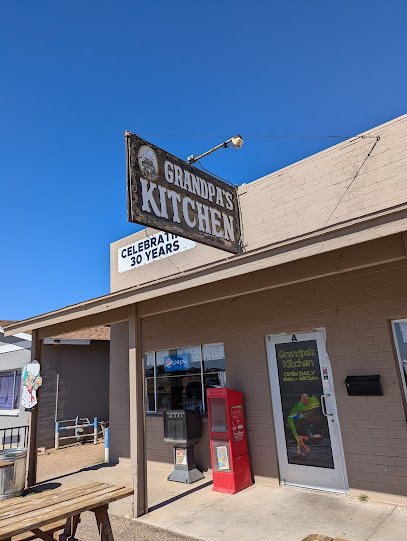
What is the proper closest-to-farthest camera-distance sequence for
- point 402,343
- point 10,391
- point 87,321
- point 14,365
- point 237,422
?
point 402,343 → point 237,422 → point 87,321 → point 14,365 → point 10,391

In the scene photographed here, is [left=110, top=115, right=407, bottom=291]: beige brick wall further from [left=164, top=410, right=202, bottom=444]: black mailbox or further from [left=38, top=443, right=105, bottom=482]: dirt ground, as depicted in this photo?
[left=38, top=443, right=105, bottom=482]: dirt ground

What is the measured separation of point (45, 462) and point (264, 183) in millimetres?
8686

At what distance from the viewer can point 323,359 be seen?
20.5 ft

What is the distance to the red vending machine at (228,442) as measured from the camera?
6277 mm

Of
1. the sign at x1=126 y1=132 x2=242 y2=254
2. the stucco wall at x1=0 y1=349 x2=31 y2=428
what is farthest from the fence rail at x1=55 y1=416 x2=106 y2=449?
the sign at x1=126 y1=132 x2=242 y2=254

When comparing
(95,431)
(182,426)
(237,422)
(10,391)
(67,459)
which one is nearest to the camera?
(237,422)

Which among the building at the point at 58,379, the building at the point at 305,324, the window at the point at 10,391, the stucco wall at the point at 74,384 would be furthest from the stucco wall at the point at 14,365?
the building at the point at 305,324

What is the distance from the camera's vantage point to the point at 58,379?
13242mm

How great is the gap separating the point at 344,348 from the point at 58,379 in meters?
10.3

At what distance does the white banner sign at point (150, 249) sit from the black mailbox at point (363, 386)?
4.39 m

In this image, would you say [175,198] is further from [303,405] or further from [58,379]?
[58,379]

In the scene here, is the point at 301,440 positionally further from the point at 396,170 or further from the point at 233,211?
the point at 396,170

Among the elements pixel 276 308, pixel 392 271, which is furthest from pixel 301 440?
pixel 392 271

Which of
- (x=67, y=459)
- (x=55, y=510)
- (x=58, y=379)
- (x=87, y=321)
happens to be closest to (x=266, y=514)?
(x=55, y=510)
